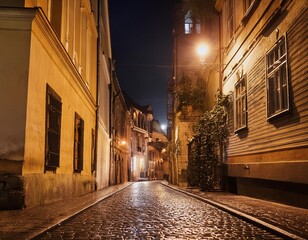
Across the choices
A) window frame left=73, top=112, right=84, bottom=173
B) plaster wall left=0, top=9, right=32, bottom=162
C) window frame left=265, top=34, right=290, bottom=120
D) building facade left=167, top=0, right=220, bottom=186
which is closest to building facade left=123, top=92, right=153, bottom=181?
building facade left=167, top=0, right=220, bottom=186

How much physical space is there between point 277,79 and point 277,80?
25 mm

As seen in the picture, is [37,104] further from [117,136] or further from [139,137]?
[139,137]

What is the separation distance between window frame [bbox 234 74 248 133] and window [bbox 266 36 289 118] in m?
2.57

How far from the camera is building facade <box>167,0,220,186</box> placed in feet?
69.5

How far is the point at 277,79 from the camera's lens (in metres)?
11.0

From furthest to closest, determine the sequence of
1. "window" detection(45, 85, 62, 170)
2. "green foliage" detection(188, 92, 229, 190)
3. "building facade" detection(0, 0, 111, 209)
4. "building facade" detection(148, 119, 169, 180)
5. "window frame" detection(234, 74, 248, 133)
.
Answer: "building facade" detection(148, 119, 169, 180), "green foliage" detection(188, 92, 229, 190), "window frame" detection(234, 74, 248, 133), "window" detection(45, 85, 62, 170), "building facade" detection(0, 0, 111, 209)

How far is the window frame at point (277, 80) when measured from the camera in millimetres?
10281

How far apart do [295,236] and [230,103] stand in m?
11.8

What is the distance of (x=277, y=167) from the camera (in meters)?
10.5

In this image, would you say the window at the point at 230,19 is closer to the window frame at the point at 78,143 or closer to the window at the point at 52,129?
the window frame at the point at 78,143

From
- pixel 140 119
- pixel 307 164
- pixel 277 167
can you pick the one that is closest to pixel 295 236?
pixel 307 164

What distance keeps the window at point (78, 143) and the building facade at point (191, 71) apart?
21.5 ft

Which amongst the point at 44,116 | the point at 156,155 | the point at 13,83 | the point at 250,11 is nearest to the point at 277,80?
the point at 250,11

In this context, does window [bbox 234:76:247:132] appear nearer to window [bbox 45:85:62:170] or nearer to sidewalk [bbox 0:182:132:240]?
window [bbox 45:85:62:170]
